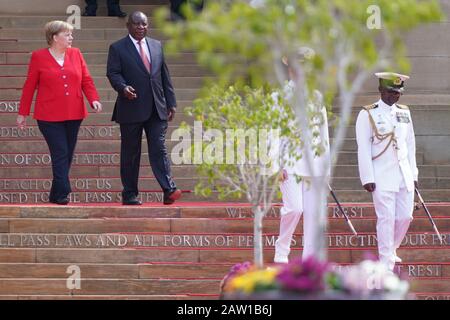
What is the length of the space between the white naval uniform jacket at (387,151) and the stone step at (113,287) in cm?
191

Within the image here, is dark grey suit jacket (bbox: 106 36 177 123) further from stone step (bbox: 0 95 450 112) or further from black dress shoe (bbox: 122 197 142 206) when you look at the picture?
stone step (bbox: 0 95 450 112)

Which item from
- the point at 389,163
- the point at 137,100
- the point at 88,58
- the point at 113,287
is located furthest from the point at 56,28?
the point at 88,58

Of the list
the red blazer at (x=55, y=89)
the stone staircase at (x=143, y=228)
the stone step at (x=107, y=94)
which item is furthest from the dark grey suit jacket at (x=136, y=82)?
the stone step at (x=107, y=94)

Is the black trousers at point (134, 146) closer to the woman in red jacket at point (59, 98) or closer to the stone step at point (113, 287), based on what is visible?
the woman in red jacket at point (59, 98)

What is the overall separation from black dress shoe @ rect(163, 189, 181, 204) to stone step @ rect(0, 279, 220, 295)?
5.95ft

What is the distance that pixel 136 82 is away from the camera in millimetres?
16266

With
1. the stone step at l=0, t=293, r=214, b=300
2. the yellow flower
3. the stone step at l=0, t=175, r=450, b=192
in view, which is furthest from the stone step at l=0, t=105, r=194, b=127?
the yellow flower

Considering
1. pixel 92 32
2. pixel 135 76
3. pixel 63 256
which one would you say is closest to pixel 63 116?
pixel 135 76

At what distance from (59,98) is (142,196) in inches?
70.6

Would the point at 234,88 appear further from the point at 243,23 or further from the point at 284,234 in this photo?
the point at 243,23

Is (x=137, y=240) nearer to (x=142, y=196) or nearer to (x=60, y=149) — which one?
(x=60, y=149)

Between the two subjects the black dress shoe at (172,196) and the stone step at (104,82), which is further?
the stone step at (104,82)

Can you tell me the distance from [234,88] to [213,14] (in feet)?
12.5

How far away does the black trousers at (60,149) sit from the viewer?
Result: 16062 millimetres
